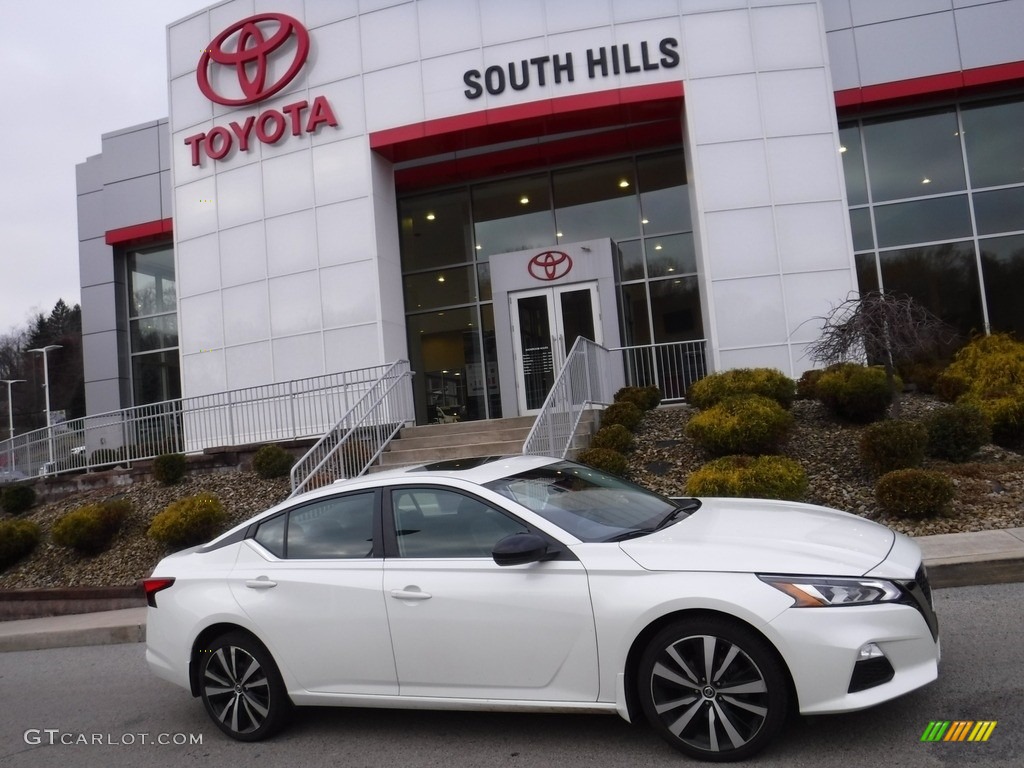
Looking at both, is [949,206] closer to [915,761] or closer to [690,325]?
[690,325]

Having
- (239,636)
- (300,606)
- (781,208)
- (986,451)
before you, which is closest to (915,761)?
(300,606)

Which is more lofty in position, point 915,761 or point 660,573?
point 660,573

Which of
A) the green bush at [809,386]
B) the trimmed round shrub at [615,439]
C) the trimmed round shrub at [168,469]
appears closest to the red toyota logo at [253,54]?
the trimmed round shrub at [168,469]

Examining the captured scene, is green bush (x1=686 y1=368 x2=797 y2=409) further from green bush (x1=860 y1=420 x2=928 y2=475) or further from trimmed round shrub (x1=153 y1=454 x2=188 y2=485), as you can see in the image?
trimmed round shrub (x1=153 y1=454 x2=188 y2=485)

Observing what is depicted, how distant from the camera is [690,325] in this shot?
1678cm

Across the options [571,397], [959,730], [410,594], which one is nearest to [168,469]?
[571,397]

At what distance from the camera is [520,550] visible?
12.9ft

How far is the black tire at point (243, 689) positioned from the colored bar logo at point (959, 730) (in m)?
3.38

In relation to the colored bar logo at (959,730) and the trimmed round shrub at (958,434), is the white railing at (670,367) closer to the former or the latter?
the trimmed round shrub at (958,434)

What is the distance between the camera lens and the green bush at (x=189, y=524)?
10477 mm

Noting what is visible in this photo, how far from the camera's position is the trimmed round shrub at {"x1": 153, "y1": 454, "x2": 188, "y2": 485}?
44.1 ft

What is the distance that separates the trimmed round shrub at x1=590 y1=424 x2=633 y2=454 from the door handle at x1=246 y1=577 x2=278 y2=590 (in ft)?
22.4

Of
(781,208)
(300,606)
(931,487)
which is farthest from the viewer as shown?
(781,208)

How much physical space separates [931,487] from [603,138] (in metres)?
10.9
